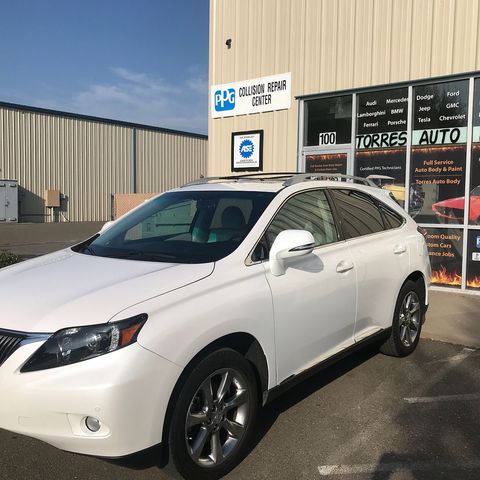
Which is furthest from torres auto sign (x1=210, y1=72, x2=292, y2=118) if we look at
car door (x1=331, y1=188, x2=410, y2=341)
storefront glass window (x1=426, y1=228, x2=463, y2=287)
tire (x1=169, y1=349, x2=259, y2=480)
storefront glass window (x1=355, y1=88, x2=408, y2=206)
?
tire (x1=169, y1=349, x2=259, y2=480)

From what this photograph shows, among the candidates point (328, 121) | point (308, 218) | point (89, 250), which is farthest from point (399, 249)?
point (328, 121)

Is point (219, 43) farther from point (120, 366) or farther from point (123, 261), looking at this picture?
point (120, 366)

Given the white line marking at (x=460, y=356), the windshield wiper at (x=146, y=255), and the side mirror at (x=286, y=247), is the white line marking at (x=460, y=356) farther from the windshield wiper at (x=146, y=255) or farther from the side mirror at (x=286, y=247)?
the windshield wiper at (x=146, y=255)

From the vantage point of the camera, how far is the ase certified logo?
10656mm

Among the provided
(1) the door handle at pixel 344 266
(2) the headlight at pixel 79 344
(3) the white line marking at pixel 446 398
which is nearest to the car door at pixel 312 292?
(1) the door handle at pixel 344 266

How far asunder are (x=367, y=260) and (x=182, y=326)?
2080 millimetres

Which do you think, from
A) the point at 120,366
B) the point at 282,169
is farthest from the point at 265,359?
the point at 282,169

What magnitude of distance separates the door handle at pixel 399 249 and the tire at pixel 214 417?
214cm

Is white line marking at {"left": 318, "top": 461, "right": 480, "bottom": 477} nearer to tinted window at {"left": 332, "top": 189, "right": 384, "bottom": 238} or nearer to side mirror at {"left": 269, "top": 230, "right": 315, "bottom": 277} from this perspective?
side mirror at {"left": 269, "top": 230, "right": 315, "bottom": 277}

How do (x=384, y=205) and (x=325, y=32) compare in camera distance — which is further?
(x=325, y=32)

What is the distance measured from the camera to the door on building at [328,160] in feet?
31.7

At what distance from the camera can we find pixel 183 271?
3104 millimetres

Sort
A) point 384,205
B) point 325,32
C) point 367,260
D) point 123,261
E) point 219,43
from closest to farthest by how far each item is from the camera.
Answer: point 123,261, point 367,260, point 384,205, point 325,32, point 219,43

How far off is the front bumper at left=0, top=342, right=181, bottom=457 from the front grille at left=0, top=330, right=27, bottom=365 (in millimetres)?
39
